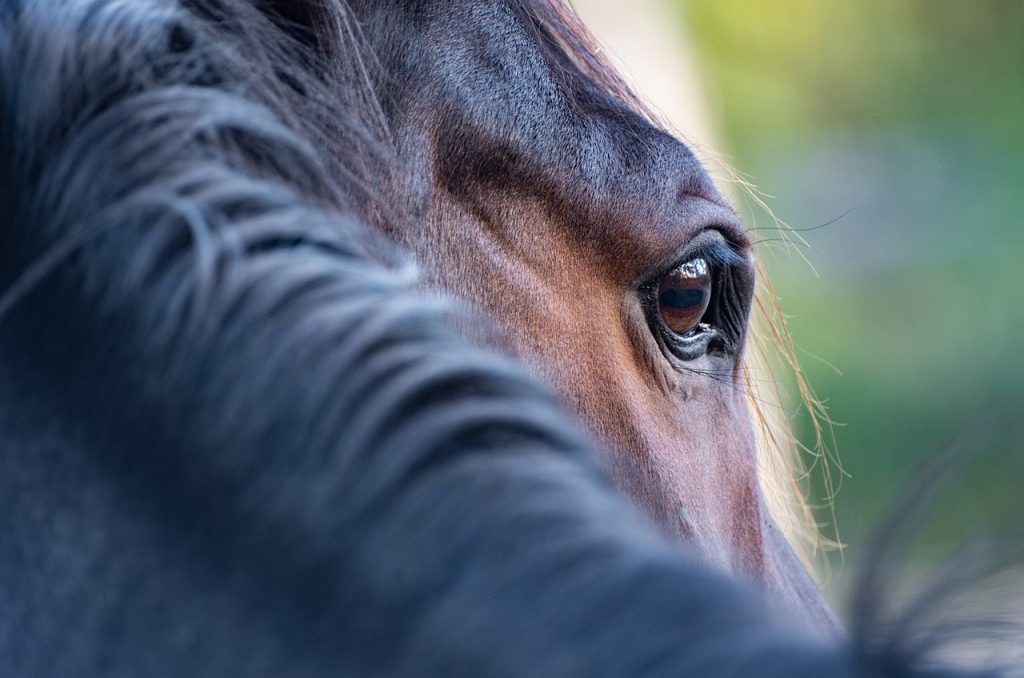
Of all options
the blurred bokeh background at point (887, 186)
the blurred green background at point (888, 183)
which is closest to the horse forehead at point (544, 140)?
the blurred bokeh background at point (887, 186)

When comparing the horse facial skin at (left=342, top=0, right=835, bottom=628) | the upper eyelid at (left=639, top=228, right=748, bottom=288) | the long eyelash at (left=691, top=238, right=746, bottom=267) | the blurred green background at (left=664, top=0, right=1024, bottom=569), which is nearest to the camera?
the horse facial skin at (left=342, top=0, right=835, bottom=628)

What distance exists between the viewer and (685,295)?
5.67 feet

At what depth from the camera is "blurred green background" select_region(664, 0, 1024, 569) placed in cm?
1335

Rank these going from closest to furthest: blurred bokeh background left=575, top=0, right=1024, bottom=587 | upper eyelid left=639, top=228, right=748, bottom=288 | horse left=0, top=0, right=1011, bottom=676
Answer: horse left=0, top=0, right=1011, bottom=676
upper eyelid left=639, top=228, right=748, bottom=288
blurred bokeh background left=575, top=0, right=1024, bottom=587

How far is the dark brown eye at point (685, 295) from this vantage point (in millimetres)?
1697

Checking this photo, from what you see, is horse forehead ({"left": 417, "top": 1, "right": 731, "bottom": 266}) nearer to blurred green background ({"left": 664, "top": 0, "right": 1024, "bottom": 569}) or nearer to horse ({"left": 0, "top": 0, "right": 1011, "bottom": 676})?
horse ({"left": 0, "top": 0, "right": 1011, "bottom": 676})

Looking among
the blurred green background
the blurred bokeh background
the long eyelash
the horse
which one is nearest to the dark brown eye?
the long eyelash

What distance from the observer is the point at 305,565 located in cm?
76

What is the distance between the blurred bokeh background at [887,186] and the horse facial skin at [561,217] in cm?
995

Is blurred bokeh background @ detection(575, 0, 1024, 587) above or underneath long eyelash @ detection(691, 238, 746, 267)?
above

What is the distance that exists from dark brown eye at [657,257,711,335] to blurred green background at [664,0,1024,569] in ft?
35.8

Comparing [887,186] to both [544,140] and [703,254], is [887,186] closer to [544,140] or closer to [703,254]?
[703,254]

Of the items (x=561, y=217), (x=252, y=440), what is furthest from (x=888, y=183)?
(x=252, y=440)

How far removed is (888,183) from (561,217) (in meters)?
17.3
